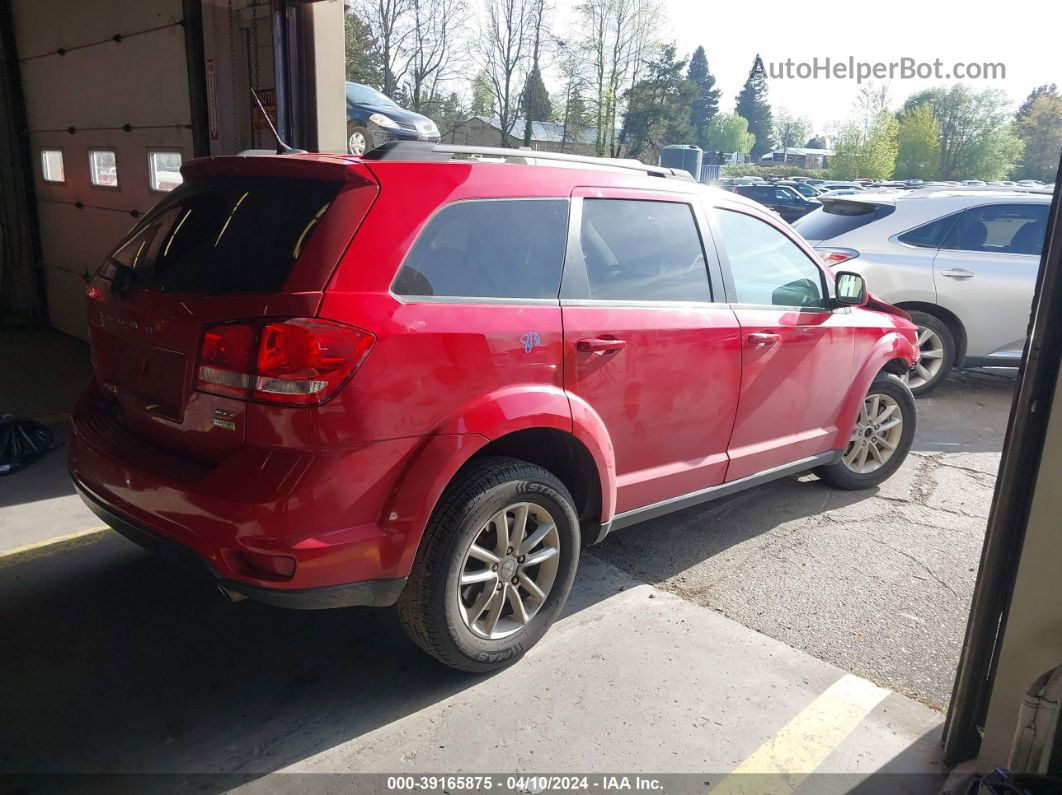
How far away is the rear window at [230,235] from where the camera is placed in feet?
8.54

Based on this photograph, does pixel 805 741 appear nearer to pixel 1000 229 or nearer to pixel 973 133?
pixel 1000 229

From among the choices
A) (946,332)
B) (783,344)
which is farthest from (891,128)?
(783,344)

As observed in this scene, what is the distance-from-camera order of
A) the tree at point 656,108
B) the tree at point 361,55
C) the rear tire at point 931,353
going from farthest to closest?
the tree at point 656,108, the tree at point 361,55, the rear tire at point 931,353

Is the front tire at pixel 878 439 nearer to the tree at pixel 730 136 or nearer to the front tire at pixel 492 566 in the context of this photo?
the front tire at pixel 492 566

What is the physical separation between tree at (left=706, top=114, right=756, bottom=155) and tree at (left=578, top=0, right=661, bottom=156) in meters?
26.0

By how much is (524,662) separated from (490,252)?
61.1 inches

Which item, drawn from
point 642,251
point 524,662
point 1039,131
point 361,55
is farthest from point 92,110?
point 1039,131

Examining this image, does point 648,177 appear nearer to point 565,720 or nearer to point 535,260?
point 535,260

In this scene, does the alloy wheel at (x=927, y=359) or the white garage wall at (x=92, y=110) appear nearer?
the white garage wall at (x=92, y=110)

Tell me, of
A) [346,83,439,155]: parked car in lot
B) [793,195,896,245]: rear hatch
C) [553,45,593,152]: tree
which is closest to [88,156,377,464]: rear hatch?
[793,195,896,245]: rear hatch

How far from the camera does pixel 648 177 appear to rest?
3631 millimetres

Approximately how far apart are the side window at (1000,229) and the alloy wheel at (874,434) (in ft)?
9.94

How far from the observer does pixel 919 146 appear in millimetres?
50250

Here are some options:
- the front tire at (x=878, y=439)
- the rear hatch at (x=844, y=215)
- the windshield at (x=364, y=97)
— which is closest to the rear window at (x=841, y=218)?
the rear hatch at (x=844, y=215)
